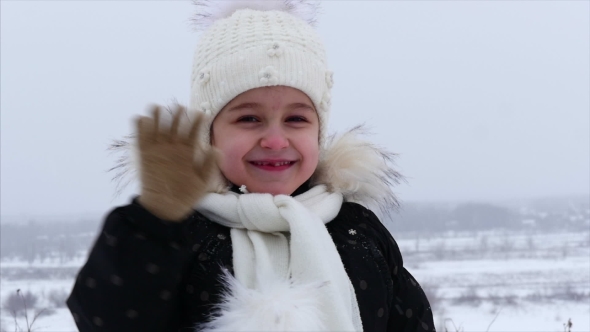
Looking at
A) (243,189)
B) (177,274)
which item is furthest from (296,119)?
(177,274)

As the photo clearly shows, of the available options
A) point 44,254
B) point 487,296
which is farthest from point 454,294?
point 44,254

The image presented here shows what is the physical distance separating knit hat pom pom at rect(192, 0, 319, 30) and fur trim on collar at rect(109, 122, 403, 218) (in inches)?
13.8

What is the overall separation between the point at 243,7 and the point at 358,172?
54 centimetres

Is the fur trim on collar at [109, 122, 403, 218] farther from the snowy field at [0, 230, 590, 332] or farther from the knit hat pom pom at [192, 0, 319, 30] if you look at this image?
the snowy field at [0, 230, 590, 332]

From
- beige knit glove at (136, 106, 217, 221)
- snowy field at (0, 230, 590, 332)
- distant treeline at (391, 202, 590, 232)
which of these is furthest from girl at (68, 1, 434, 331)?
distant treeline at (391, 202, 590, 232)

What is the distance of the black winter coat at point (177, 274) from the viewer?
1.15 meters

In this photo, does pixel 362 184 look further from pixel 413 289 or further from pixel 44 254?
pixel 44 254

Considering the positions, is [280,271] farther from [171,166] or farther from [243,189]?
[171,166]

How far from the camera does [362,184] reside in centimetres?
165

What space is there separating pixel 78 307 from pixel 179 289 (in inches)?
7.5

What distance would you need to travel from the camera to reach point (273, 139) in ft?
4.65

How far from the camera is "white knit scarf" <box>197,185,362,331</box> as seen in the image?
1180 mm

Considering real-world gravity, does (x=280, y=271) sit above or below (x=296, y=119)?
below

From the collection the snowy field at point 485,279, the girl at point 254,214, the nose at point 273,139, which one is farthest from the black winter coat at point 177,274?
the snowy field at point 485,279
